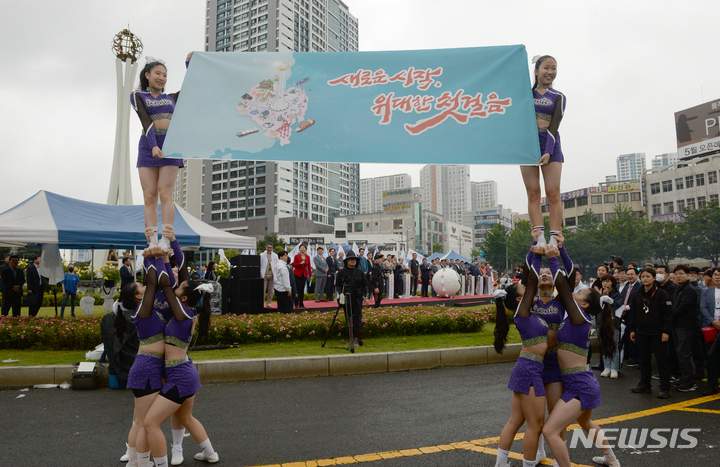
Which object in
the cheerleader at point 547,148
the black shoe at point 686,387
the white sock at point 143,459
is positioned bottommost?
the black shoe at point 686,387

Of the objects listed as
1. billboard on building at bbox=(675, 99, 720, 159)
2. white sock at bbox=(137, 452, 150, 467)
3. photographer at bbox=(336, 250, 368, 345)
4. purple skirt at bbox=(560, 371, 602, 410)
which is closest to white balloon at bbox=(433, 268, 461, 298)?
photographer at bbox=(336, 250, 368, 345)

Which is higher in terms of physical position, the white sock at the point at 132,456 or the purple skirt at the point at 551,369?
the purple skirt at the point at 551,369

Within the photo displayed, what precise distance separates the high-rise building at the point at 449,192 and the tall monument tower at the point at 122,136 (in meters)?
A: 157

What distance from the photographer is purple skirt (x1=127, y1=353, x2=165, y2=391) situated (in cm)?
377

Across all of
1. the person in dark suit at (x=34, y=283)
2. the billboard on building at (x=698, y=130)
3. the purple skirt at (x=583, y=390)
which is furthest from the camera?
the billboard on building at (x=698, y=130)

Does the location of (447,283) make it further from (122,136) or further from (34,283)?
(122,136)

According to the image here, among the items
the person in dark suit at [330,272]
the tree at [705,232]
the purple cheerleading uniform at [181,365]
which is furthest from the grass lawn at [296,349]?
the tree at [705,232]

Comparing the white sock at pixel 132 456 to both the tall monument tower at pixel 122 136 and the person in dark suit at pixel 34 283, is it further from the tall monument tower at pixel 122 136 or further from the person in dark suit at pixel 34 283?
the tall monument tower at pixel 122 136

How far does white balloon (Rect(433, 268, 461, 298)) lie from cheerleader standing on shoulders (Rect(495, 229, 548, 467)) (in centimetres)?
1617

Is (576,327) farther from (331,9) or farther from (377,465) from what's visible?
(331,9)

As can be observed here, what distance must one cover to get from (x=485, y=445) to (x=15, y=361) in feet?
25.8

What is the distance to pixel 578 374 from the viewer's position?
3.66m

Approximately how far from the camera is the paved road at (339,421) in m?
4.25

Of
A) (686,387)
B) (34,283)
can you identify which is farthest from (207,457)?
(34,283)
